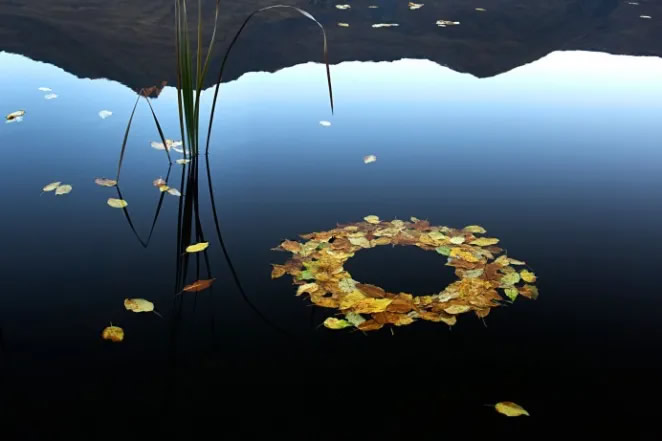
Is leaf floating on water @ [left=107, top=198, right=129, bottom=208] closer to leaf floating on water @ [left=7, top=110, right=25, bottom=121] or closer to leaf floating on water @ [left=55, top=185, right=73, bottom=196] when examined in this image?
leaf floating on water @ [left=55, top=185, right=73, bottom=196]

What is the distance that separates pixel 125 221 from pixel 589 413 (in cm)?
206

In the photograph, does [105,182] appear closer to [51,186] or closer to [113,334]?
[51,186]

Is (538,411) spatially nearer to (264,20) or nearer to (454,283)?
(454,283)

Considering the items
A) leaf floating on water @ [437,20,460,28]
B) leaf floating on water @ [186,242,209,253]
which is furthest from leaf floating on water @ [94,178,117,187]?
leaf floating on water @ [437,20,460,28]

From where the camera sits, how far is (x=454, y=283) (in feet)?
8.01

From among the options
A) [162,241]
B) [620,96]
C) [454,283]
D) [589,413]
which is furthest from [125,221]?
[620,96]

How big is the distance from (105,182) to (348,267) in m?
1.46

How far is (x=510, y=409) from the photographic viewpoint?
182 cm

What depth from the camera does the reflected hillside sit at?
570 cm

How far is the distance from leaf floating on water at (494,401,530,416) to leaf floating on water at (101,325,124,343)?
1.22 meters

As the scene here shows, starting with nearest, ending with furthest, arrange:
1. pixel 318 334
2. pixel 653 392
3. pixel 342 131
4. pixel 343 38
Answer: pixel 653 392 → pixel 318 334 → pixel 342 131 → pixel 343 38

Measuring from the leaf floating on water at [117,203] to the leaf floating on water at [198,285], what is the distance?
0.81 metres

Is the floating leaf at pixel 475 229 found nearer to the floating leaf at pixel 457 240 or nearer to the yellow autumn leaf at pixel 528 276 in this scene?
the floating leaf at pixel 457 240

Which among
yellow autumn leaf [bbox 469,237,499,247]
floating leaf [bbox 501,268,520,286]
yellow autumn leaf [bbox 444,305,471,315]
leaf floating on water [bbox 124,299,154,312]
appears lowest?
yellow autumn leaf [bbox 444,305,471,315]
